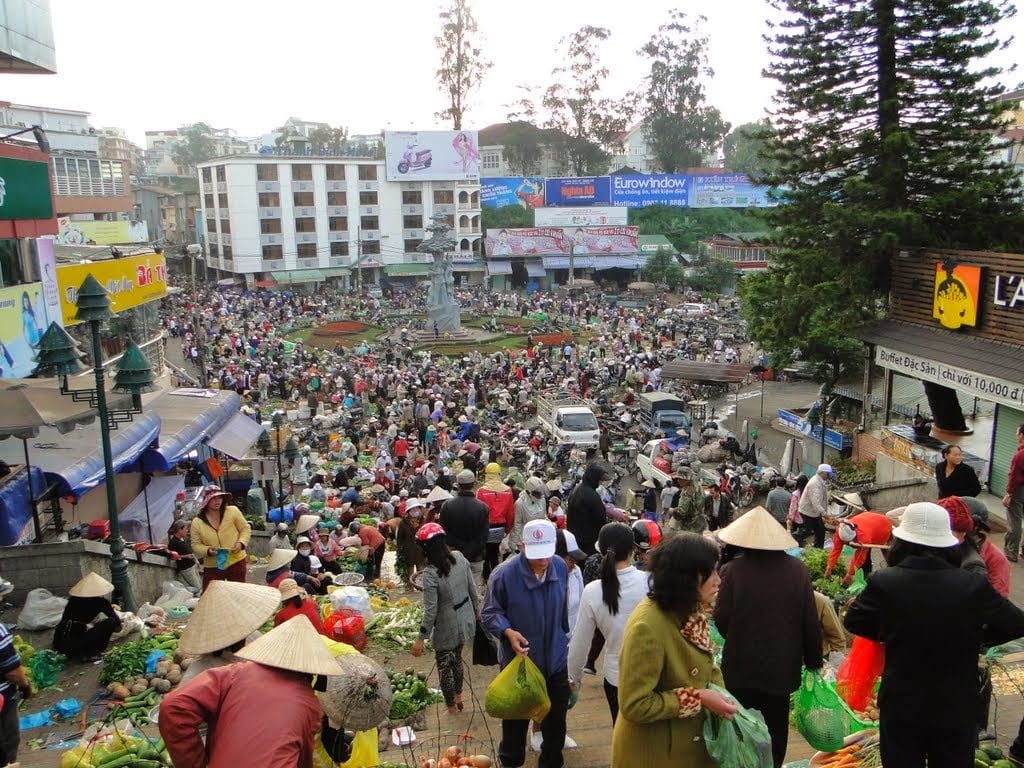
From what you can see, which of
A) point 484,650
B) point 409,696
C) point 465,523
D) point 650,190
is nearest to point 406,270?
point 650,190

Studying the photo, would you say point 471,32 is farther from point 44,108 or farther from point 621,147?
point 44,108

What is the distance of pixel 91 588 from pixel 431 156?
4938 cm

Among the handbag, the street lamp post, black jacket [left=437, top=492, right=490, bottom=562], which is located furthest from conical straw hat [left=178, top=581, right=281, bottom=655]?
the street lamp post

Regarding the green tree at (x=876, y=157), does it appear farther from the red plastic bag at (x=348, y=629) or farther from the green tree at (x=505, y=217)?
the green tree at (x=505, y=217)

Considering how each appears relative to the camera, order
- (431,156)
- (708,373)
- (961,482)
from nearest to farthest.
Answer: (961,482), (708,373), (431,156)

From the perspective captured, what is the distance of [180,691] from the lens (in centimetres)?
268

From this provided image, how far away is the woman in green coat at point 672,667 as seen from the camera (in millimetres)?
2715

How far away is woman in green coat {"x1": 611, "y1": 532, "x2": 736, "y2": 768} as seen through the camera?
8.91 ft

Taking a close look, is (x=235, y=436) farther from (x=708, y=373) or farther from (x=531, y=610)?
(x=708, y=373)

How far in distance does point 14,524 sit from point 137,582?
4.68 feet

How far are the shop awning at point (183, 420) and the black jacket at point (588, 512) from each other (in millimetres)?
7544

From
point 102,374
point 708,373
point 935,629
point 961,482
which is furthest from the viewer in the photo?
point 708,373

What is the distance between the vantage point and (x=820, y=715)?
389 centimetres

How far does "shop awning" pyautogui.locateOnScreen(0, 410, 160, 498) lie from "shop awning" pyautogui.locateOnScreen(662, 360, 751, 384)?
14.9 m
